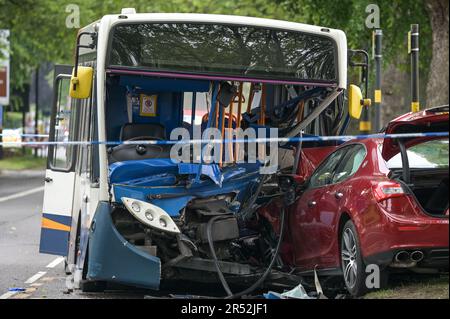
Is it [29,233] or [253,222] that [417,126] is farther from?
[29,233]

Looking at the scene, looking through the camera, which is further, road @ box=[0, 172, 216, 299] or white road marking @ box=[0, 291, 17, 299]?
road @ box=[0, 172, 216, 299]

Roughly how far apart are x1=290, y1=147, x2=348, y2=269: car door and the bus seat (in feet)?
5.67

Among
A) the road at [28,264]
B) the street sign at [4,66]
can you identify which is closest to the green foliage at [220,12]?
the street sign at [4,66]

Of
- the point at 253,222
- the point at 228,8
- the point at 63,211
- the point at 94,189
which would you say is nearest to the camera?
the point at 94,189

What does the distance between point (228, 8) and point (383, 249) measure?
19758 mm

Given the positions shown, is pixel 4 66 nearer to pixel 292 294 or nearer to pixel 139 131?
pixel 139 131

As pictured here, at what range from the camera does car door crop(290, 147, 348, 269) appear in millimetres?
9422

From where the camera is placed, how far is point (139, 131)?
10.5 m

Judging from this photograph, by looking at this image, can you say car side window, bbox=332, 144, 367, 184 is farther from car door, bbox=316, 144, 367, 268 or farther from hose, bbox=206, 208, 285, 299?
hose, bbox=206, 208, 285, 299

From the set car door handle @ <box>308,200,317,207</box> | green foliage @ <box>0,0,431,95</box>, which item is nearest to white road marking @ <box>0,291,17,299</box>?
car door handle @ <box>308,200,317,207</box>

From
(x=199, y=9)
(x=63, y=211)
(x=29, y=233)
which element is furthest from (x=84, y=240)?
(x=199, y=9)

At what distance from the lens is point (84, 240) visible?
966 cm

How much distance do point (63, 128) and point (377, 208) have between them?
5268 millimetres

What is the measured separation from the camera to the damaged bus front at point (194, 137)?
9.08 meters
